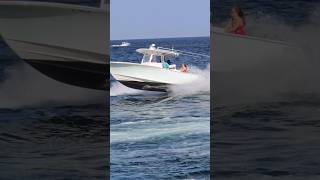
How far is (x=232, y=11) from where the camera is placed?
408cm

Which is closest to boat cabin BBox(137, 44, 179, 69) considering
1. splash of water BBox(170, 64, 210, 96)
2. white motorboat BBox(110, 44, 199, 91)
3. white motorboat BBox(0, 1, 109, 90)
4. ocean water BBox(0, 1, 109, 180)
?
white motorboat BBox(110, 44, 199, 91)

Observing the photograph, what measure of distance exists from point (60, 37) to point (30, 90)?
52 centimetres

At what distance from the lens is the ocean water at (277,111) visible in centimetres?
404

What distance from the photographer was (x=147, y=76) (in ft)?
17.3

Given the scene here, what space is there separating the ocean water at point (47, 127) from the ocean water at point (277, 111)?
3.35 feet

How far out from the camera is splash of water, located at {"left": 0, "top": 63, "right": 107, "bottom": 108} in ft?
13.3

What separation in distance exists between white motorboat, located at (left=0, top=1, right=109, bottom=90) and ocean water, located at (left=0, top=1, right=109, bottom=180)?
9 cm

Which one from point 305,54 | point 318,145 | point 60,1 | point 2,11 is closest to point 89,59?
point 60,1

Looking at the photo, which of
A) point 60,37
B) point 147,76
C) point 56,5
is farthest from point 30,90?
point 147,76

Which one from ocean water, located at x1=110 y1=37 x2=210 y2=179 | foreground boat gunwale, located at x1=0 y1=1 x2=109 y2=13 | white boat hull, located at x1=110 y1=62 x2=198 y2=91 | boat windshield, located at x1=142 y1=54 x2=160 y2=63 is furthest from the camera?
boat windshield, located at x1=142 y1=54 x2=160 y2=63

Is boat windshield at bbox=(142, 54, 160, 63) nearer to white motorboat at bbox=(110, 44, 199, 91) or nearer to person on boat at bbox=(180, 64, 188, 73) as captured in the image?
white motorboat at bbox=(110, 44, 199, 91)

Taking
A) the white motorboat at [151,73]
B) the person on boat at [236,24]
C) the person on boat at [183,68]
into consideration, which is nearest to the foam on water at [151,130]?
the white motorboat at [151,73]

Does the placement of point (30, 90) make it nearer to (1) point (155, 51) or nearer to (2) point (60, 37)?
(2) point (60, 37)

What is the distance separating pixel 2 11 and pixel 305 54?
8.52ft
